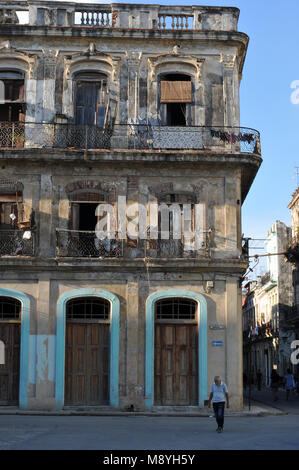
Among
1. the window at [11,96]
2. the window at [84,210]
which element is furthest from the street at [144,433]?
the window at [11,96]

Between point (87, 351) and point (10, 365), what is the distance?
8.03 feet

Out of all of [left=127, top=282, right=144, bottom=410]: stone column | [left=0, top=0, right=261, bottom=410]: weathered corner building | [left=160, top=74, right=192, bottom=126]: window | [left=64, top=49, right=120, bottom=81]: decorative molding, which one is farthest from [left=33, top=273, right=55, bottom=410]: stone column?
[left=64, top=49, right=120, bottom=81]: decorative molding

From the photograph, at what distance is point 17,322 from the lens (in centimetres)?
2267

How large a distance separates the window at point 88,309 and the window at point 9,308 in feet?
5.28

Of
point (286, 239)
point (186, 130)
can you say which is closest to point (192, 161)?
point (186, 130)

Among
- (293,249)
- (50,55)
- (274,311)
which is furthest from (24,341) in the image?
(274,311)

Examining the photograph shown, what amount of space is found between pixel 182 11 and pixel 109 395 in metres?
13.1

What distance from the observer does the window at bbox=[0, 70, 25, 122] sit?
2409 centimetres

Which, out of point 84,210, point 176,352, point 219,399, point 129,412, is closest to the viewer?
point 219,399

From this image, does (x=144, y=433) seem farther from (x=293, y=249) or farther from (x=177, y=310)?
(x=293, y=249)

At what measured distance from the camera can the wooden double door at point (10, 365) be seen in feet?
73.3

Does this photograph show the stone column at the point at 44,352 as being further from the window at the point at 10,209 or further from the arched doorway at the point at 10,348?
the window at the point at 10,209

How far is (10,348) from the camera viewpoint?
22547 millimetres

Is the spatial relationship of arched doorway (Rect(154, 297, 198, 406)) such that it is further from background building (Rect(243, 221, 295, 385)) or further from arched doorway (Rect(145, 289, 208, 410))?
background building (Rect(243, 221, 295, 385))
